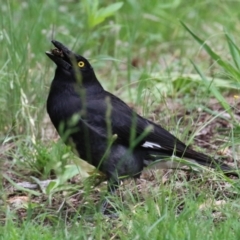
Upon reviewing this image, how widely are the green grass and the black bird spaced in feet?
0.39

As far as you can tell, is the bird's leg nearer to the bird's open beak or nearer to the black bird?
the black bird

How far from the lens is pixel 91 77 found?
18.4 feet

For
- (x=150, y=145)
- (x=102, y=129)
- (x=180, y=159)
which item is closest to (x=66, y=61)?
(x=102, y=129)

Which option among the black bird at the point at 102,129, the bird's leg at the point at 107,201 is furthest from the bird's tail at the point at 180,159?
the bird's leg at the point at 107,201

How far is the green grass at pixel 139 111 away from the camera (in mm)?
4418

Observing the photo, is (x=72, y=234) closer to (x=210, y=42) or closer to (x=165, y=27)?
(x=210, y=42)

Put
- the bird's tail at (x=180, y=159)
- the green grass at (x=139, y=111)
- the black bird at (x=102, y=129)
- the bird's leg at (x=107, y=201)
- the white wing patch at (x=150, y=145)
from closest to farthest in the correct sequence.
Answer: the green grass at (x=139, y=111) < the bird's leg at (x=107, y=201) < the bird's tail at (x=180, y=159) < the black bird at (x=102, y=129) < the white wing patch at (x=150, y=145)

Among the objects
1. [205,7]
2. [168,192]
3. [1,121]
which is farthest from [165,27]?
[168,192]

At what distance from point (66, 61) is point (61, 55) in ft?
0.18

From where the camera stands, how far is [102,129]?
530 cm

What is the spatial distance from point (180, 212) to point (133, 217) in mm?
297

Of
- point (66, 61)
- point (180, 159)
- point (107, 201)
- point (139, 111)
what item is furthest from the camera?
point (139, 111)

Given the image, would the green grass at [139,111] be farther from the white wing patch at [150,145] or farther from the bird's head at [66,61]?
the bird's head at [66,61]

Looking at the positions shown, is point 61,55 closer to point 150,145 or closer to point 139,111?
point 150,145
